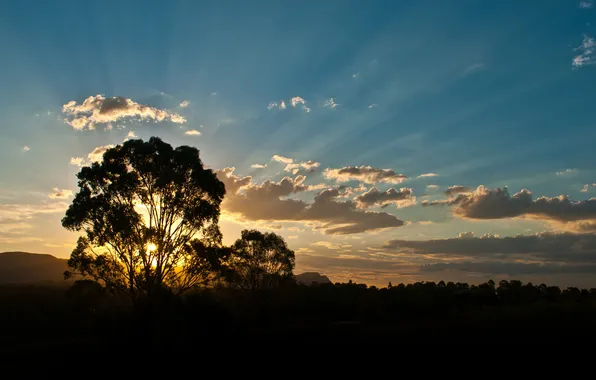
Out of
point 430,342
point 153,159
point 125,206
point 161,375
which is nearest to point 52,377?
point 161,375

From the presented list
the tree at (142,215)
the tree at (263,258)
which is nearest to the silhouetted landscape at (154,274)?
the tree at (142,215)

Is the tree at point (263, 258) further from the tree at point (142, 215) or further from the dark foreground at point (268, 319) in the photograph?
the tree at point (142, 215)

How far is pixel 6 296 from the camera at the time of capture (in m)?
68.6

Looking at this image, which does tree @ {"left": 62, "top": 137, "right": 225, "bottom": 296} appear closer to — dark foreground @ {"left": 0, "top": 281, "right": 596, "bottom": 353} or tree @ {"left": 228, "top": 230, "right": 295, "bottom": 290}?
dark foreground @ {"left": 0, "top": 281, "right": 596, "bottom": 353}

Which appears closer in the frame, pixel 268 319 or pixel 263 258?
pixel 268 319

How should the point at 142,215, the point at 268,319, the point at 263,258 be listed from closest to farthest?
the point at 142,215 → the point at 268,319 → the point at 263,258

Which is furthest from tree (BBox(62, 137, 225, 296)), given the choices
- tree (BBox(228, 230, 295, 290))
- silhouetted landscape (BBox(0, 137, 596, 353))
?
tree (BBox(228, 230, 295, 290))

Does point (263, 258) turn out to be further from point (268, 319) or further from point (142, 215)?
point (142, 215)

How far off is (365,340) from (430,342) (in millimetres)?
5909

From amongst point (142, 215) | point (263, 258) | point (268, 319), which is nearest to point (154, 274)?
point (142, 215)

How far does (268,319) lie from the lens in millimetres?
59438

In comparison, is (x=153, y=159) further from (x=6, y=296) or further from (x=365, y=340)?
(x=6, y=296)

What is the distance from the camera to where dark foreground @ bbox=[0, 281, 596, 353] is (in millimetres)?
34531

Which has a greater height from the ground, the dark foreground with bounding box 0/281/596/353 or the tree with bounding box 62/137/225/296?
the tree with bounding box 62/137/225/296
